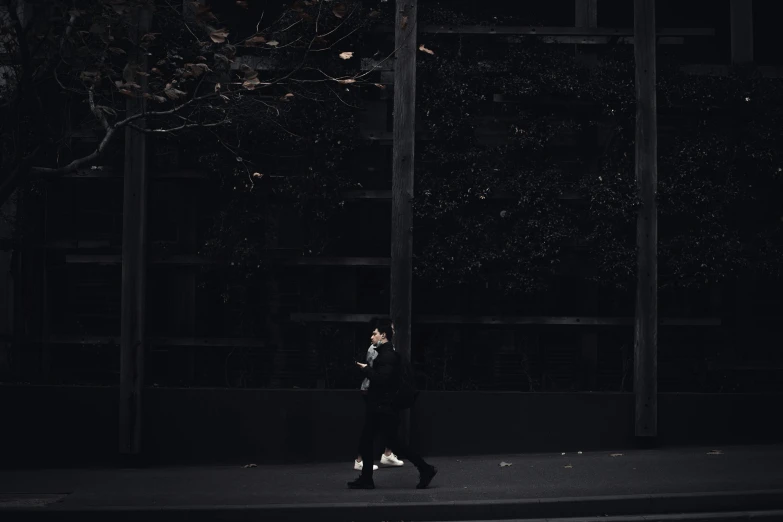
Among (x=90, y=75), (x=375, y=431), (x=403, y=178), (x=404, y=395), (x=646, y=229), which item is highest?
(x=90, y=75)

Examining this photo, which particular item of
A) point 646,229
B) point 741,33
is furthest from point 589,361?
point 741,33

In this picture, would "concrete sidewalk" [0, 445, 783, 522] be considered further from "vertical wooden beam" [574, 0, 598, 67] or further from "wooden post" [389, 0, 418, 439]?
"vertical wooden beam" [574, 0, 598, 67]

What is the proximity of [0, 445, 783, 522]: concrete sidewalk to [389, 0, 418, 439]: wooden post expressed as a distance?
196 centimetres

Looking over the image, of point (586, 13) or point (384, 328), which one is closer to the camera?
point (384, 328)

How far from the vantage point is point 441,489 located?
38.0 feet

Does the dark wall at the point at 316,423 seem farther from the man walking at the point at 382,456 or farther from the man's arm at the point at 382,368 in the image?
the man's arm at the point at 382,368

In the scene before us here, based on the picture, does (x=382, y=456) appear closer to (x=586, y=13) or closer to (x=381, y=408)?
(x=381, y=408)

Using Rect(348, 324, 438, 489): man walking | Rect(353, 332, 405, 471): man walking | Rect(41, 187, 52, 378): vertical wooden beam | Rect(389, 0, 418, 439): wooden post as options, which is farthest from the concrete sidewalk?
Rect(389, 0, 418, 439): wooden post

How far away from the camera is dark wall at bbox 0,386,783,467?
46.3 ft

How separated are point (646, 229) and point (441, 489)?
4623mm

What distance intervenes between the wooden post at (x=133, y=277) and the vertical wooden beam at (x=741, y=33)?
738 centimetres

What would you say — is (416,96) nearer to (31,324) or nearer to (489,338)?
(489,338)

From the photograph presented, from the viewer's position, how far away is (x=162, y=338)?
14.5m

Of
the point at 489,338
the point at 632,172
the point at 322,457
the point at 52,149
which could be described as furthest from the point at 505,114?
the point at 52,149
